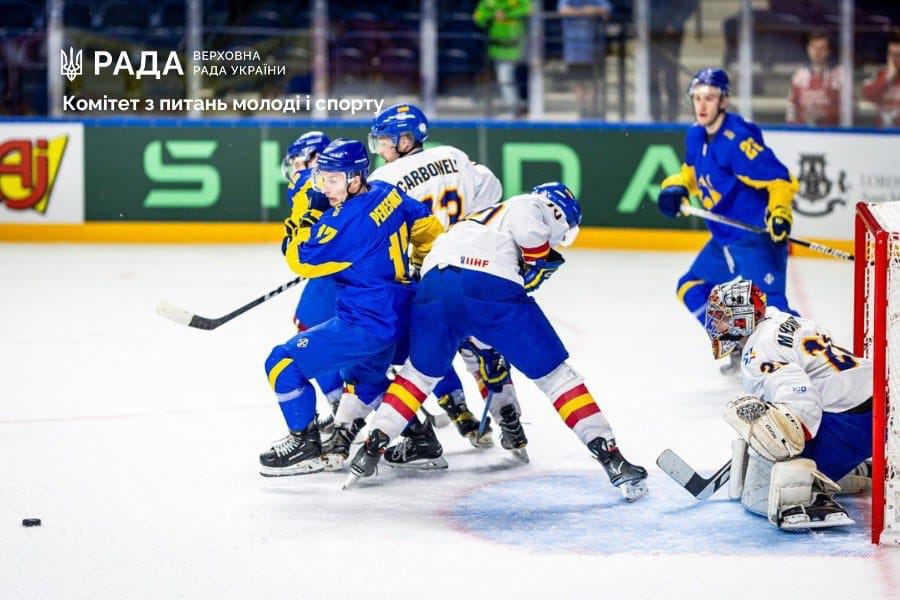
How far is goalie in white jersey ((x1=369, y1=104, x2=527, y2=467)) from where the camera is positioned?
570cm

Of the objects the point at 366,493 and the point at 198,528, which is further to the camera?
the point at 366,493

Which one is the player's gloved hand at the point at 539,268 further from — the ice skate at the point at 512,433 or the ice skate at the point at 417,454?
the ice skate at the point at 417,454

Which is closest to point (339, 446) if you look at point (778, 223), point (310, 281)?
point (310, 281)

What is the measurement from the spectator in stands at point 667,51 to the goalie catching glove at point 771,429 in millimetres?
6905

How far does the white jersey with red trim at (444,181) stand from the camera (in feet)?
19.5

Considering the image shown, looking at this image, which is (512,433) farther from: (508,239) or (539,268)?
(508,239)

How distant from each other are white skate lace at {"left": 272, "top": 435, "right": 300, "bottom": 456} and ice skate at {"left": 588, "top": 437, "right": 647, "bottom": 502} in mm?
1022

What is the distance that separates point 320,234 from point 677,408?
212cm

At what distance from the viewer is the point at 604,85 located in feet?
37.3

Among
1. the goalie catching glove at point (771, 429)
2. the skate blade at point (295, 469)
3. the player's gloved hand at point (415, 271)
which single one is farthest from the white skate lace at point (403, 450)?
the goalie catching glove at point (771, 429)

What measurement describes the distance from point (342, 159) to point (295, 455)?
1022 mm

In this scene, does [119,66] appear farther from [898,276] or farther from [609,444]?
[898,276]

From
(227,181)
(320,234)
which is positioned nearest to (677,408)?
(320,234)

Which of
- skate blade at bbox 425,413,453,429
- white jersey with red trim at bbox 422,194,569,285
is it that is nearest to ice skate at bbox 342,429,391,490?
white jersey with red trim at bbox 422,194,569,285
